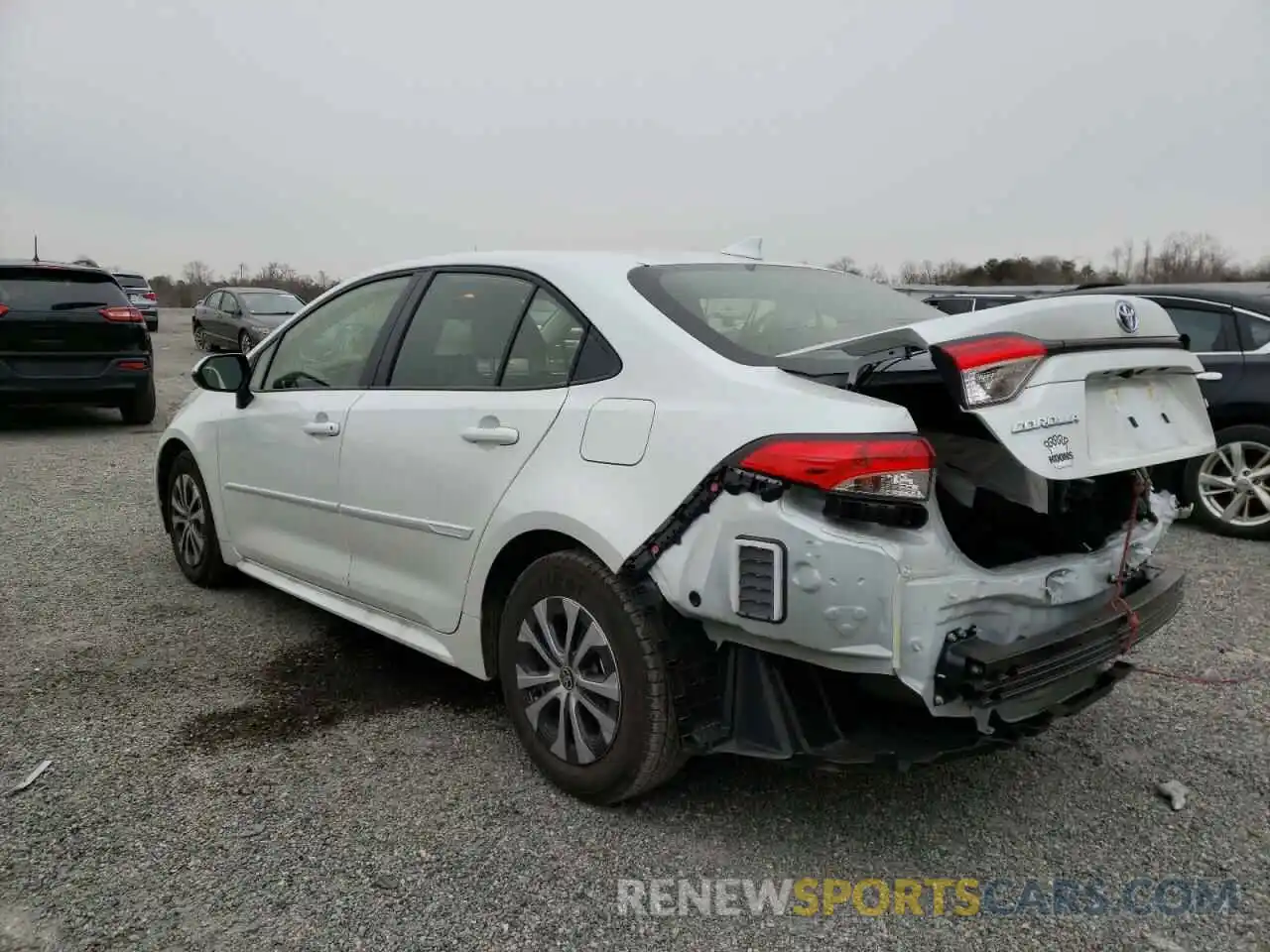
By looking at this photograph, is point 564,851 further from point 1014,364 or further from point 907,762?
point 1014,364

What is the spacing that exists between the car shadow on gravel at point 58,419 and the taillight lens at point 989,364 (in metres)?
10.4

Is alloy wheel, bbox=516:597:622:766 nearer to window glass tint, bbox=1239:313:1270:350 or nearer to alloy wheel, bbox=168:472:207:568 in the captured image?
alloy wheel, bbox=168:472:207:568

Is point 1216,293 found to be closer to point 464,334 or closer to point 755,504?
point 464,334

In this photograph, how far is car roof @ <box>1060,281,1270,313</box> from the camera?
6.15 m


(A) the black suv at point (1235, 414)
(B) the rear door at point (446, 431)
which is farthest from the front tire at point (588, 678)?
(A) the black suv at point (1235, 414)

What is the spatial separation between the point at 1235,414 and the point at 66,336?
988 centimetres

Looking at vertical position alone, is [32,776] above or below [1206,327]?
below

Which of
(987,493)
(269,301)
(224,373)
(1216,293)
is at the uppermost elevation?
(269,301)

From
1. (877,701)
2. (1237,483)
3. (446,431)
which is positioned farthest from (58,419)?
(1237,483)

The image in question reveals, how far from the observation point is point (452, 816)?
274 cm

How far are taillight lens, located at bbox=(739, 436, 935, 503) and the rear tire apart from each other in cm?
969

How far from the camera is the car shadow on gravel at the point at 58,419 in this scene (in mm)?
10367

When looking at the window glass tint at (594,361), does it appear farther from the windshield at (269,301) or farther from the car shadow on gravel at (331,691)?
the windshield at (269,301)

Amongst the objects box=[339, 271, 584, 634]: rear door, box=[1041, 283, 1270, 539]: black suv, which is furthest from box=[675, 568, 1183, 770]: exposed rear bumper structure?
box=[1041, 283, 1270, 539]: black suv
